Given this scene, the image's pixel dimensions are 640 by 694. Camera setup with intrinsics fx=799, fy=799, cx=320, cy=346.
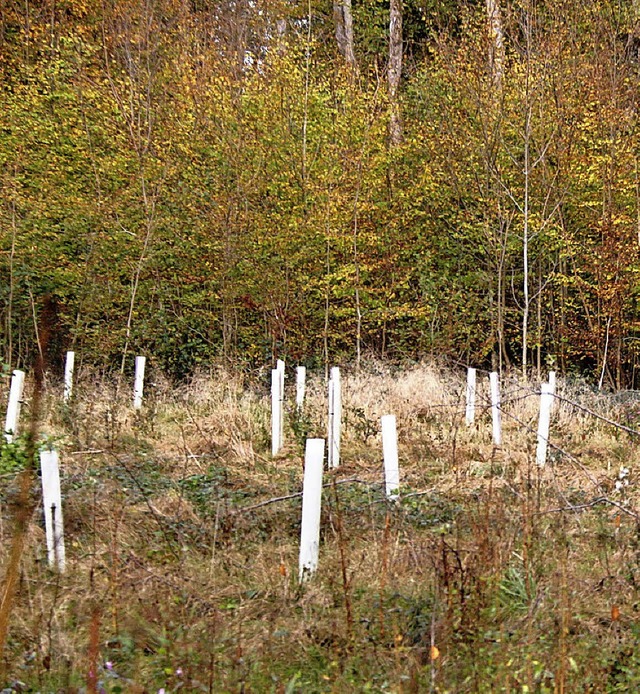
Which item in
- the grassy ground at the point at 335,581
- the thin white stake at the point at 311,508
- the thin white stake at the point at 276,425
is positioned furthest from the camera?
the thin white stake at the point at 276,425

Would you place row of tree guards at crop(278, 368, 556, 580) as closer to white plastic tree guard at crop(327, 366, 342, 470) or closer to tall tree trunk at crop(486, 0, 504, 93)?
white plastic tree guard at crop(327, 366, 342, 470)

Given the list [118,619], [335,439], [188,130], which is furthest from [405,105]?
[118,619]

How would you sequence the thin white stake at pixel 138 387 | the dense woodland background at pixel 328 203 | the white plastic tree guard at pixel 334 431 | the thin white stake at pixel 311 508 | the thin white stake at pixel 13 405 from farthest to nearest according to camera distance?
the dense woodland background at pixel 328 203, the thin white stake at pixel 138 387, the thin white stake at pixel 13 405, the white plastic tree guard at pixel 334 431, the thin white stake at pixel 311 508

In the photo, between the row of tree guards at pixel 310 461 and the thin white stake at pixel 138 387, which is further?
the thin white stake at pixel 138 387

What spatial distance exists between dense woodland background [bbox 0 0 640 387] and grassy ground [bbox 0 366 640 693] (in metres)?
7.58

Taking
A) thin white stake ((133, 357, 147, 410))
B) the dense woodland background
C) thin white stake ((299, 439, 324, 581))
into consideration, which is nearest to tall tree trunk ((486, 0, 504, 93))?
the dense woodland background

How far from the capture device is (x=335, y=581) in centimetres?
442

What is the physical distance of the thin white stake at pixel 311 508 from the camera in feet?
15.6

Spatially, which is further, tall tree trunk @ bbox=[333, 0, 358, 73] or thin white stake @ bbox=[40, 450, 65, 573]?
tall tree trunk @ bbox=[333, 0, 358, 73]

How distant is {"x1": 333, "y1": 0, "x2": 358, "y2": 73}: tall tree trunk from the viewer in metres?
19.8

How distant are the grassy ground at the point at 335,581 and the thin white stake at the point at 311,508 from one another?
0.37 ft

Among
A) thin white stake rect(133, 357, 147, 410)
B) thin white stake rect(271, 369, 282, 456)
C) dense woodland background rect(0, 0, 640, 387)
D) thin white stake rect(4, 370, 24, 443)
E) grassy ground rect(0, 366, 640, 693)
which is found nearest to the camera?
grassy ground rect(0, 366, 640, 693)

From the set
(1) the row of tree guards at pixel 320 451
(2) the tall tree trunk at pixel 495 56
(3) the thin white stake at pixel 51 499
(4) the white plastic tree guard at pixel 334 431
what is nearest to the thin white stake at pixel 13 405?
(1) the row of tree guards at pixel 320 451

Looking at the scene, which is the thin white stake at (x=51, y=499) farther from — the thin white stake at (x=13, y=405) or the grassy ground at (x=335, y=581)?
the thin white stake at (x=13, y=405)
